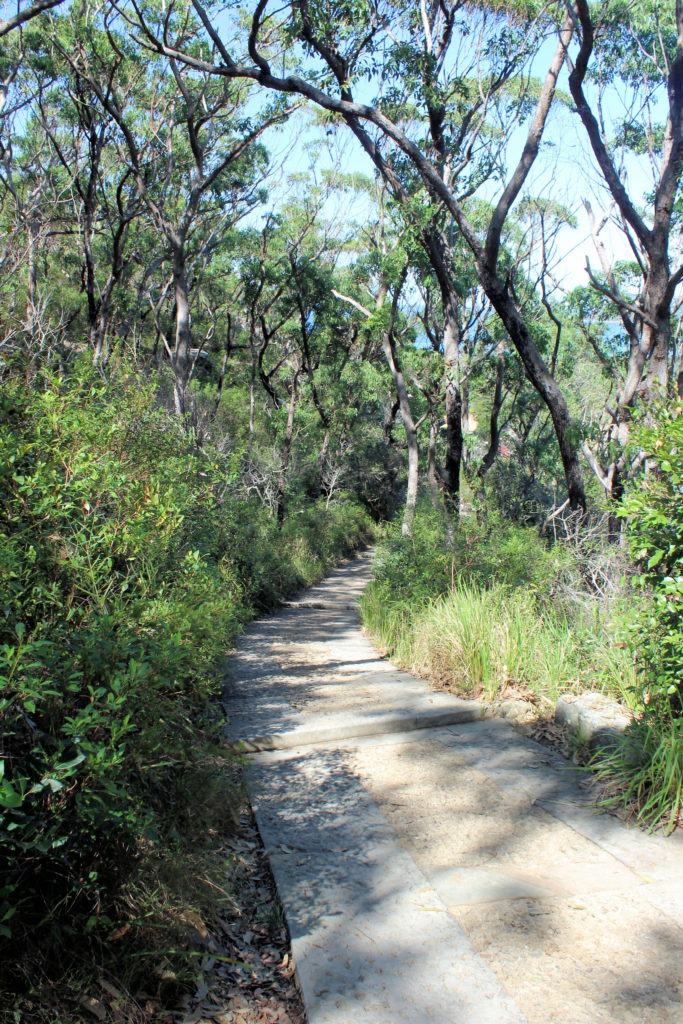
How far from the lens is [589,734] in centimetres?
472

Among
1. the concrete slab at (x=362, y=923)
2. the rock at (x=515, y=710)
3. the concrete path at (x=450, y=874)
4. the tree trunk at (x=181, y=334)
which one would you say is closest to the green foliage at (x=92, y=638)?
the concrete slab at (x=362, y=923)

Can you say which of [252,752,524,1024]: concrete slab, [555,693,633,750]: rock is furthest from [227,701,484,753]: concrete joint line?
[555,693,633,750]: rock

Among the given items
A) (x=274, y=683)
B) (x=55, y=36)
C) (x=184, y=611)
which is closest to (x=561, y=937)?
(x=184, y=611)

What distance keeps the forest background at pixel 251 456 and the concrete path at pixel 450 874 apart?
46cm

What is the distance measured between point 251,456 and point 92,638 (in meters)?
18.0

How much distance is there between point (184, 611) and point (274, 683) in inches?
151

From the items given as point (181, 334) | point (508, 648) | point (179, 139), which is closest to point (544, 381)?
Answer: point (508, 648)

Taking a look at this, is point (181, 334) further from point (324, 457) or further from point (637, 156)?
point (324, 457)

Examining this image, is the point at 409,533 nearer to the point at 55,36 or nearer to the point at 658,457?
the point at 658,457

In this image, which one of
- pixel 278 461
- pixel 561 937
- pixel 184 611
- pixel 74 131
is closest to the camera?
pixel 561 937

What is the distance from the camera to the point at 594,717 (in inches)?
187

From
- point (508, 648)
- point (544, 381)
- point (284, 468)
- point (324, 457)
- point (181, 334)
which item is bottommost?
point (508, 648)

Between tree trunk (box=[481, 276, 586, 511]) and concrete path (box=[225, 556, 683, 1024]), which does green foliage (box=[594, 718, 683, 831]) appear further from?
tree trunk (box=[481, 276, 586, 511])

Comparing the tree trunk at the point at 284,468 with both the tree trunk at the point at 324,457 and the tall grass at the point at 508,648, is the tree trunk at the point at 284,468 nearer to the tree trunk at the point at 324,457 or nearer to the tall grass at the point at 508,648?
the tree trunk at the point at 324,457
